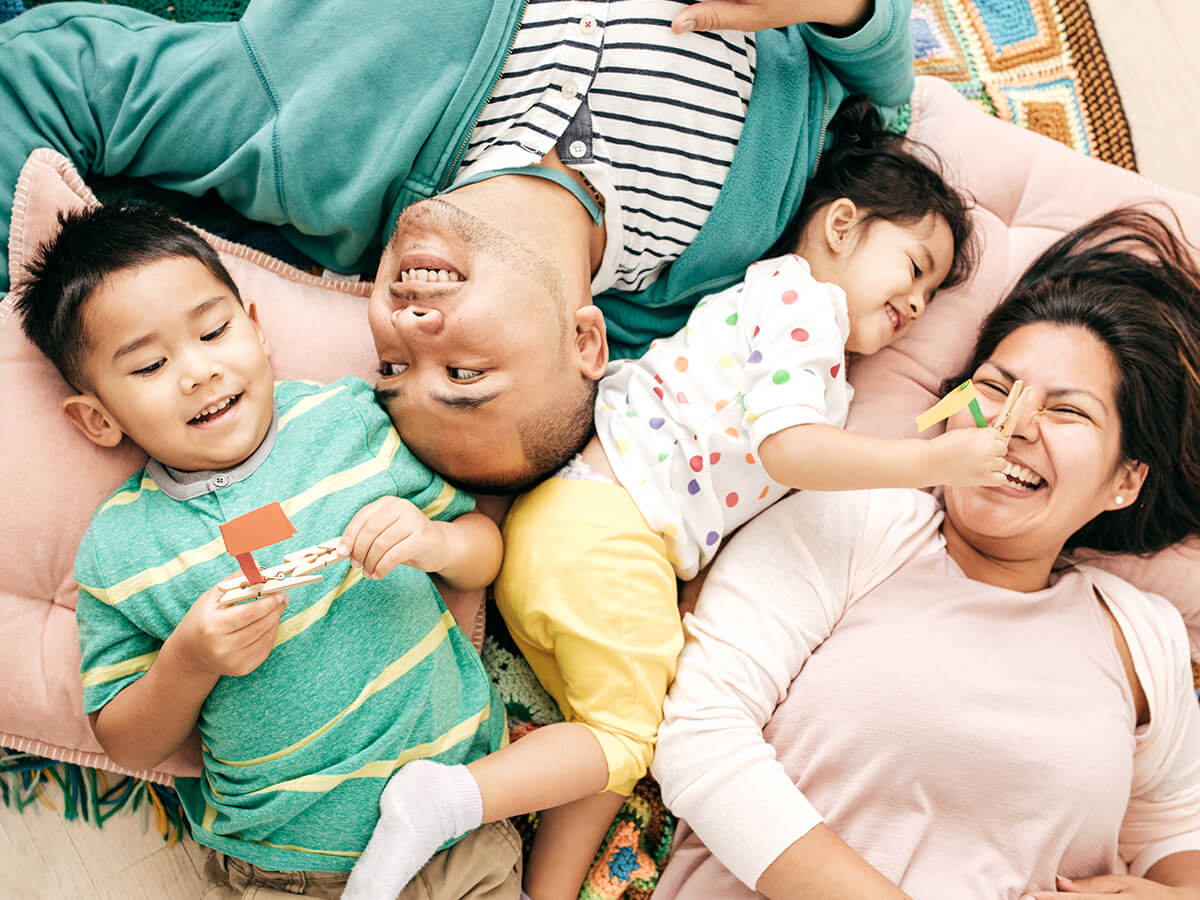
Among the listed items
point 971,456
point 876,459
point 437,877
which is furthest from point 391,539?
point 971,456

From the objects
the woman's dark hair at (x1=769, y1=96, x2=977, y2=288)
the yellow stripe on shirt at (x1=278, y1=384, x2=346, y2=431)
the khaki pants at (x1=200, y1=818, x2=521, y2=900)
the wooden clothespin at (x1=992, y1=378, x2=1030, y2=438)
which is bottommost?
the khaki pants at (x1=200, y1=818, x2=521, y2=900)

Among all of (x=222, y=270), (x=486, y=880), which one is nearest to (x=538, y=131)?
(x=222, y=270)

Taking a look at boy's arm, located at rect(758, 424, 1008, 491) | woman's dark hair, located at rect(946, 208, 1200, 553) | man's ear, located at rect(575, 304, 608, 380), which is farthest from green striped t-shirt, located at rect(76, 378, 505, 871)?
woman's dark hair, located at rect(946, 208, 1200, 553)

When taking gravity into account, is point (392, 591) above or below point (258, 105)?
below

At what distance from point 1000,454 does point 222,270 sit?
113 cm

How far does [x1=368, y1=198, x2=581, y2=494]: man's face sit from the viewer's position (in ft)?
4.04

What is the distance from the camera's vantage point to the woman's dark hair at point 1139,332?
53.6 inches

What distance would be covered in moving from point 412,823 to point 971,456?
2.95 feet

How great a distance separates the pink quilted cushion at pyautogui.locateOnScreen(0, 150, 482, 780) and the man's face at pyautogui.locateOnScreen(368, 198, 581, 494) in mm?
448

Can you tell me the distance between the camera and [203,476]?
121 cm

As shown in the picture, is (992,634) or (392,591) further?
(992,634)

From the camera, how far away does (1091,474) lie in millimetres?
1340

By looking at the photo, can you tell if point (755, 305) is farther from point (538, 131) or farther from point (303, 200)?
point (303, 200)

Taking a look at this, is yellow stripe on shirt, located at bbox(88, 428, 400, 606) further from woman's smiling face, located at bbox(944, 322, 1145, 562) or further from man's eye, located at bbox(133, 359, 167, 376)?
woman's smiling face, located at bbox(944, 322, 1145, 562)
